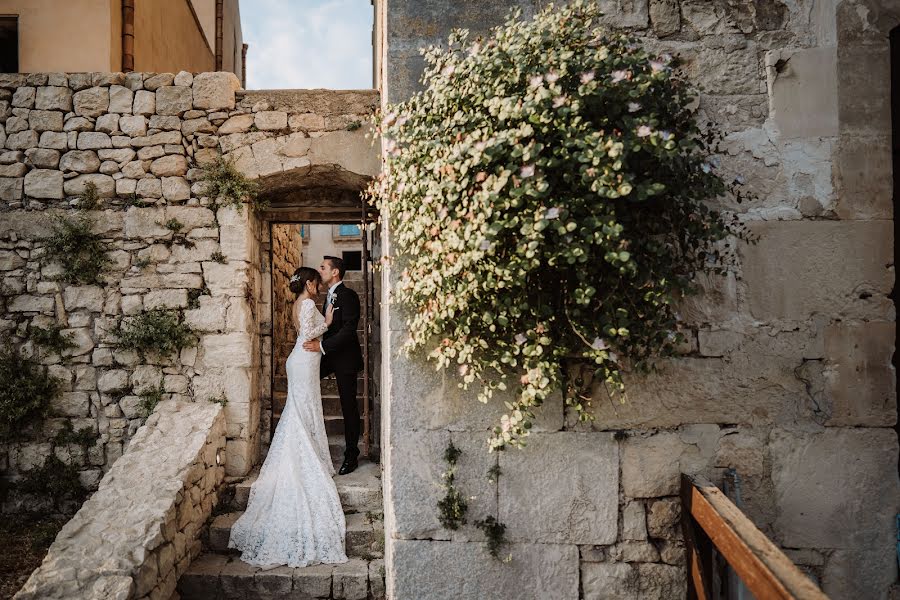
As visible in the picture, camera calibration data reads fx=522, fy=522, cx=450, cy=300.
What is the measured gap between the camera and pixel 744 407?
2.30m

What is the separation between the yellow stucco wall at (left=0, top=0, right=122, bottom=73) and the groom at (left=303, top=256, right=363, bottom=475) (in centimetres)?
337

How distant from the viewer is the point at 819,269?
229 cm

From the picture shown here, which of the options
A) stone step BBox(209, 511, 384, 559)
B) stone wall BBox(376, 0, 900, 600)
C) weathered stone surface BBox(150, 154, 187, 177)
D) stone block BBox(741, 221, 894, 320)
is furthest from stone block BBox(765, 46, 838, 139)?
weathered stone surface BBox(150, 154, 187, 177)

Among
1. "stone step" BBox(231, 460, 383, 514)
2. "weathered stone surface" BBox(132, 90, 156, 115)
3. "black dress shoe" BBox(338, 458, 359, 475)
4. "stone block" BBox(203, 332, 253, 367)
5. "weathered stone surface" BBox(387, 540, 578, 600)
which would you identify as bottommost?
"stone step" BBox(231, 460, 383, 514)

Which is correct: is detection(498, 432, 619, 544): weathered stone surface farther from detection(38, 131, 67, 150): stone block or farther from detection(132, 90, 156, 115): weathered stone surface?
detection(38, 131, 67, 150): stone block

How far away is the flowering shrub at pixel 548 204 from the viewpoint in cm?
179

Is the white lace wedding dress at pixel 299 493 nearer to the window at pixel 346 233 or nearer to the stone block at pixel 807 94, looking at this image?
the stone block at pixel 807 94

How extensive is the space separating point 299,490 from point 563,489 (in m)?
2.42

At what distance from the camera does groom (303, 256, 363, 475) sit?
466cm

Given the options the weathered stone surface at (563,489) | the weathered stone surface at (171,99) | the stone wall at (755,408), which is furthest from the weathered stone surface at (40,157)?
the weathered stone surface at (563,489)

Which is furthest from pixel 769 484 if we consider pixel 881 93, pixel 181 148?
pixel 181 148

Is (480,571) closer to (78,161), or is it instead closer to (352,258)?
(78,161)

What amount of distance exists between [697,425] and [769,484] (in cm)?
40

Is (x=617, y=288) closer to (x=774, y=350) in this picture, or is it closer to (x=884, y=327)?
(x=774, y=350)
